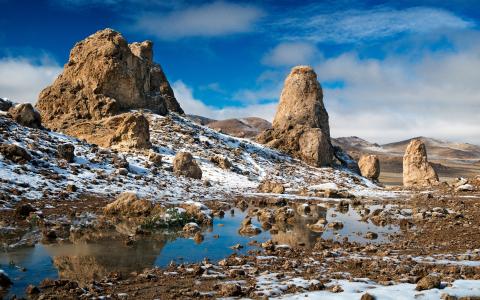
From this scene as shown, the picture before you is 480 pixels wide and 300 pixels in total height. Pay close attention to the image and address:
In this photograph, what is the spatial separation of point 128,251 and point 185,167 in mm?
23364

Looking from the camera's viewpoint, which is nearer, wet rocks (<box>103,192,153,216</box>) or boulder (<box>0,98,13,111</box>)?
wet rocks (<box>103,192,153,216</box>)

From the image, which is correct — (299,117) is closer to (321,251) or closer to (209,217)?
(209,217)

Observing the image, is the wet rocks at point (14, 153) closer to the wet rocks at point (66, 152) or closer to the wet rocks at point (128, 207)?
the wet rocks at point (66, 152)

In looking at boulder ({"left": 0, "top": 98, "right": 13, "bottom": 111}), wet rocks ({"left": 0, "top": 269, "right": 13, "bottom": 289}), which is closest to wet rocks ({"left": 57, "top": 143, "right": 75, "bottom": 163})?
boulder ({"left": 0, "top": 98, "right": 13, "bottom": 111})

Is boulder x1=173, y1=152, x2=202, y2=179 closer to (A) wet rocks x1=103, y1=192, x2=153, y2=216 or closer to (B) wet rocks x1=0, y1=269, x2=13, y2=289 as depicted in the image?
(A) wet rocks x1=103, y1=192, x2=153, y2=216

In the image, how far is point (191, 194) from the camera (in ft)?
95.8

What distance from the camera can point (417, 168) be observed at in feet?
200

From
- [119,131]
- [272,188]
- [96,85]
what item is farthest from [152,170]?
[96,85]

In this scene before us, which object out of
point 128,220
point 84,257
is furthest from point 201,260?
point 128,220

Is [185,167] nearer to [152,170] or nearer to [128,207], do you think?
[152,170]

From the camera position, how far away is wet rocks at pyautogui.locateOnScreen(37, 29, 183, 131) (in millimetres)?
50594

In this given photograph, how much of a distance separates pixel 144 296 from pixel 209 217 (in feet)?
36.4

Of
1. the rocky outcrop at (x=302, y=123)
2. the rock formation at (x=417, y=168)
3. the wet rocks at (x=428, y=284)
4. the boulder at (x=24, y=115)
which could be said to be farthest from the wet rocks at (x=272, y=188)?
the rock formation at (x=417, y=168)

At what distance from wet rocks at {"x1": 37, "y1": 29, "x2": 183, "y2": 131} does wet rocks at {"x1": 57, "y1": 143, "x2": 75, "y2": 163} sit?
2255 centimetres
